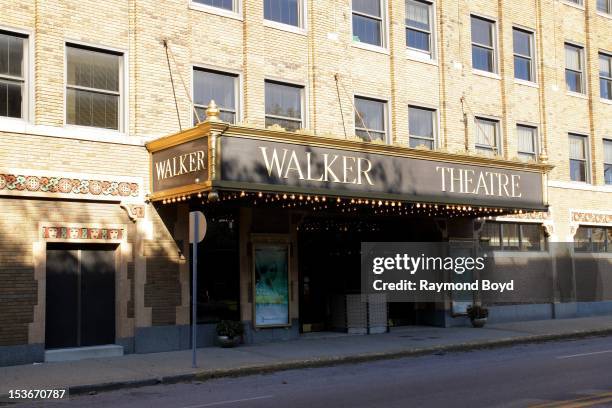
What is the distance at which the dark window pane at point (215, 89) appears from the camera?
1820 centimetres

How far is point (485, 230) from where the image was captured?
963 inches

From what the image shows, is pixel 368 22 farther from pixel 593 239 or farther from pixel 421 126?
pixel 593 239

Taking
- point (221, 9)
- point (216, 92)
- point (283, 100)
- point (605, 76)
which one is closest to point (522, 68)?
point (605, 76)

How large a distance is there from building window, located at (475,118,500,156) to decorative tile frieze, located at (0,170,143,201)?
41.2 feet

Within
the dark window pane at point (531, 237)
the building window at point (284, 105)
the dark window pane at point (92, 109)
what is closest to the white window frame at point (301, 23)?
the building window at point (284, 105)

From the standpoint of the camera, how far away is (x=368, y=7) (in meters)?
22.1

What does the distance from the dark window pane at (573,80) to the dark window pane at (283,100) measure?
512 inches

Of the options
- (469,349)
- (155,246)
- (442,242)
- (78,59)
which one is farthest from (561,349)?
(78,59)

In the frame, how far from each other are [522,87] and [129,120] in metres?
15.2

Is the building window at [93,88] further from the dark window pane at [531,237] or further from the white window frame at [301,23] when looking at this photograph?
the dark window pane at [531,237]

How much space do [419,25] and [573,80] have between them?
8375 mm

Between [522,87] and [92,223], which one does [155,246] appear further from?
[522,87]

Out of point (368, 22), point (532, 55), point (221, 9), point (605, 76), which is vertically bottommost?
point (221, 9)

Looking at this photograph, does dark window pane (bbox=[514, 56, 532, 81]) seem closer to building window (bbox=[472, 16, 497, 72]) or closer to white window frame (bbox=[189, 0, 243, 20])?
building window (bbox=[472, 16, 497, 72])
